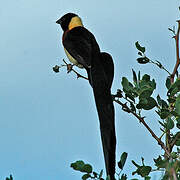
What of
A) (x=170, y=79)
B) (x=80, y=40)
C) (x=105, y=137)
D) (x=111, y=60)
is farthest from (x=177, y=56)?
(x=80, y=40)

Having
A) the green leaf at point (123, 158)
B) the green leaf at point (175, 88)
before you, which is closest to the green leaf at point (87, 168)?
the green leaf at point (123, 158)

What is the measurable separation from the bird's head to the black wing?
311 mm

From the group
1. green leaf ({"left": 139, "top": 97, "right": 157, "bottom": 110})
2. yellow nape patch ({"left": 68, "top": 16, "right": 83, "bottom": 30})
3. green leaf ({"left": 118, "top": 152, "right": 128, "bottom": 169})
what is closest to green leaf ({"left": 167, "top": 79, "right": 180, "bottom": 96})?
green leaf ({"left": 139, "top": 97, "right": 157, "bottom": 110})

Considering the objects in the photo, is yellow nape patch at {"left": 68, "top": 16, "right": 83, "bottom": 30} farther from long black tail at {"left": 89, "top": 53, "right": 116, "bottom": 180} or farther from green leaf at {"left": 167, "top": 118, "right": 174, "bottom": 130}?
green leaf at {"left": 167, "top": 118, "right": 174, "bottom": 130}

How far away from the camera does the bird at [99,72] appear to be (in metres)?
1.99

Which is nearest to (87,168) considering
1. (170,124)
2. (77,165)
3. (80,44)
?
(77,165)

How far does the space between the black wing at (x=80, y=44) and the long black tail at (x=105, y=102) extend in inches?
2.9

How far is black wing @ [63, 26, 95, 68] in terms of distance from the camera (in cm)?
261

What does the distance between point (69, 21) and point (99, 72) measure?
1240 millimetres

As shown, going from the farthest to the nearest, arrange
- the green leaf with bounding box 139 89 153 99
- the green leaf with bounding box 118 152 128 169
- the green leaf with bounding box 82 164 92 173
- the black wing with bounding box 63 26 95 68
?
1. the black wing with bounding box 63 26 95 68
2. the green leaf with bounding box 139 89 153 99
3. the green leaf with bounding box 118 152 128 169
4. the green leaf with bounding box 82 164 92 173

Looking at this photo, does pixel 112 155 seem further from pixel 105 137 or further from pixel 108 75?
pixel 108 75

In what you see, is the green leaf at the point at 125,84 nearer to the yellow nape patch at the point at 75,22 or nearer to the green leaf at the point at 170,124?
the green leaf at the point at 170,124

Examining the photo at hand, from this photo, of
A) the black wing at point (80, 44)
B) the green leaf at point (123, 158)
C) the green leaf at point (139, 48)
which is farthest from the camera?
the black wing at point (80, 44)

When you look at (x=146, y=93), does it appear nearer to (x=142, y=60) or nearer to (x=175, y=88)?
(x=175, y=88)
